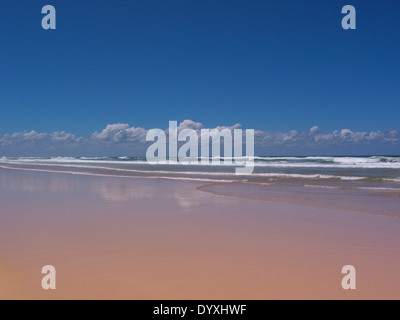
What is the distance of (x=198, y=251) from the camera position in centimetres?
481

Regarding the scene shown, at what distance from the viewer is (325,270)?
13.3 ft

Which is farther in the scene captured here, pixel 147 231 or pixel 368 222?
pixel 368 222

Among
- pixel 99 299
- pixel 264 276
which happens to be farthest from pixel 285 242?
pixel 99 299

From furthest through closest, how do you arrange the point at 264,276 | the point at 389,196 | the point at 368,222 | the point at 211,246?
the point at 389,196 < the point at 368,222 < the point at 211,246 < the point at 264,276

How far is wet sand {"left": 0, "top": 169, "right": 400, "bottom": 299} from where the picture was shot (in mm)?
3516

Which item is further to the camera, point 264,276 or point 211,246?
point 211,246

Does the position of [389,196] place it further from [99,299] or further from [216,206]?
[99,299]

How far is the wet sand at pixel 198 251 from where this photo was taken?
3.52 meters
